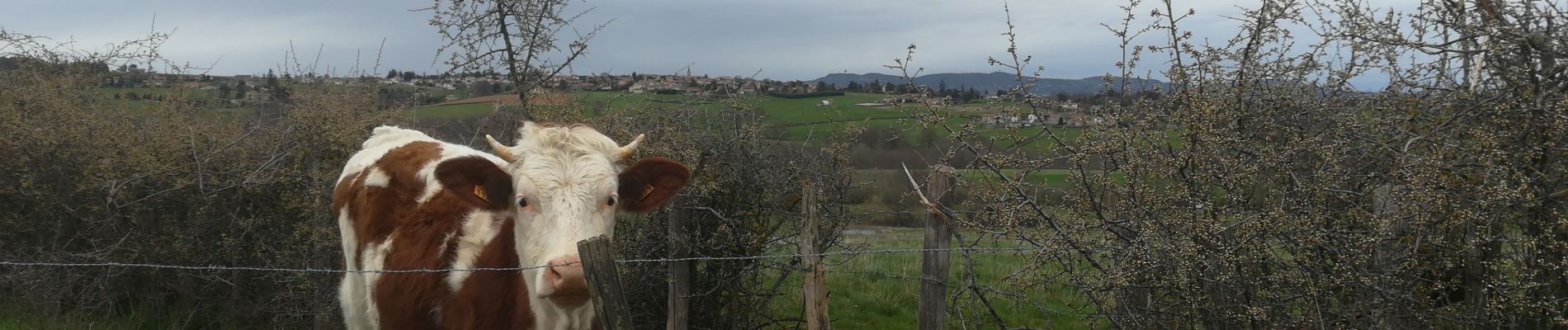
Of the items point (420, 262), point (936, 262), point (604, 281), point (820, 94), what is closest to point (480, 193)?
point (420, 262)

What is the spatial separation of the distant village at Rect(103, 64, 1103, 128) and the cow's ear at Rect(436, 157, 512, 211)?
2.06m

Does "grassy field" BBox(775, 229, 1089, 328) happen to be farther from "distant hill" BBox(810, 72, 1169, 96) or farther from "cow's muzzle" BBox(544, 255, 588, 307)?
"cow's muzzle" BBox(544, 255, 588, 307)

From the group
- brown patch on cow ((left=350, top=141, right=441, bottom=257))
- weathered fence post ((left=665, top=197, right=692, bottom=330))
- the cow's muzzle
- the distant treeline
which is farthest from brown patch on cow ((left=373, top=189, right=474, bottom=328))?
the distant treeline

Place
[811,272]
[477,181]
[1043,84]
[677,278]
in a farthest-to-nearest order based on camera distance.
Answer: [677,278] < [1043,84] < [811,272] < [477,181]

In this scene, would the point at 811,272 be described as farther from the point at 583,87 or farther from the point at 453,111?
the point at 453,111

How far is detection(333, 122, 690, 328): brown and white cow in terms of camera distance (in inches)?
156

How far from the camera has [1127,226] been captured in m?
4.44

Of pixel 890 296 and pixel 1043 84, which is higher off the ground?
pixel 1043 84

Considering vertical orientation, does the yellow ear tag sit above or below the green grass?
below

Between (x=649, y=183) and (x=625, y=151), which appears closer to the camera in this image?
(x=625, y=151)

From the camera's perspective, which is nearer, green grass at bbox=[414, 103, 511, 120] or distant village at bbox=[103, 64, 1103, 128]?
distant village at bbox=[103, 64, 1103, 128]

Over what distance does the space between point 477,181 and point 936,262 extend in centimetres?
221

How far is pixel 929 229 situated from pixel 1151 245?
3.31 feet

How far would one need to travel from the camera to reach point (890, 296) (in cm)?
851
